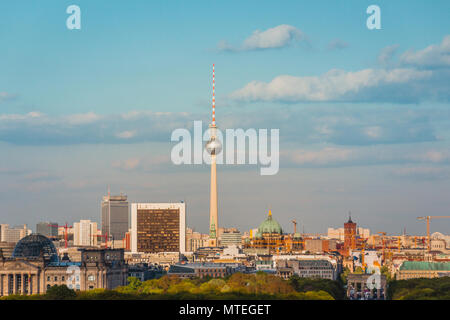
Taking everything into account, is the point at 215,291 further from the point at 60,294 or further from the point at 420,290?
the point at 420,290

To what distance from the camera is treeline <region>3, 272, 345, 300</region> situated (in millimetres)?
104750

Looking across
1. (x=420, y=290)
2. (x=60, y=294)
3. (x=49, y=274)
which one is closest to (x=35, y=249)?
(x=49, y=274)

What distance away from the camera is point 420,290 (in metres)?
130

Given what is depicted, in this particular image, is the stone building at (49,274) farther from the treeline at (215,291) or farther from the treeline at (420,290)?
the treeline at (420,290)

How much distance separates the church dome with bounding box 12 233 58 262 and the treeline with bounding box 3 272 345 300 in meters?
14.6

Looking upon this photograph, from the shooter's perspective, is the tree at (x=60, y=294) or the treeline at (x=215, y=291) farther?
the tree at (x=60, y=294)

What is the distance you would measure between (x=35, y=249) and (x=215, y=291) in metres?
51.0

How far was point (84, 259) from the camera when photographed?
155 meters

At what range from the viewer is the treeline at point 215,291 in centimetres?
10475

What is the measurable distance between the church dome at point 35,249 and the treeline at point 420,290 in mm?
44410

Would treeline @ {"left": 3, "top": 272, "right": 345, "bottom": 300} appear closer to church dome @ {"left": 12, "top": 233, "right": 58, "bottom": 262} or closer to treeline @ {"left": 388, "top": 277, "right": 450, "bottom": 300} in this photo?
treeline @ {"left": 388, "top": 277, "right": 450, "bottom": 300}

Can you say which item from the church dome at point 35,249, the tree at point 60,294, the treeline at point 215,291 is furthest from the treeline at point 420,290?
the church dome at point 35,249

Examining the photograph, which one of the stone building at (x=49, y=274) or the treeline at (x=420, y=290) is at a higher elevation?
the stone building at (x=49, y=274)
